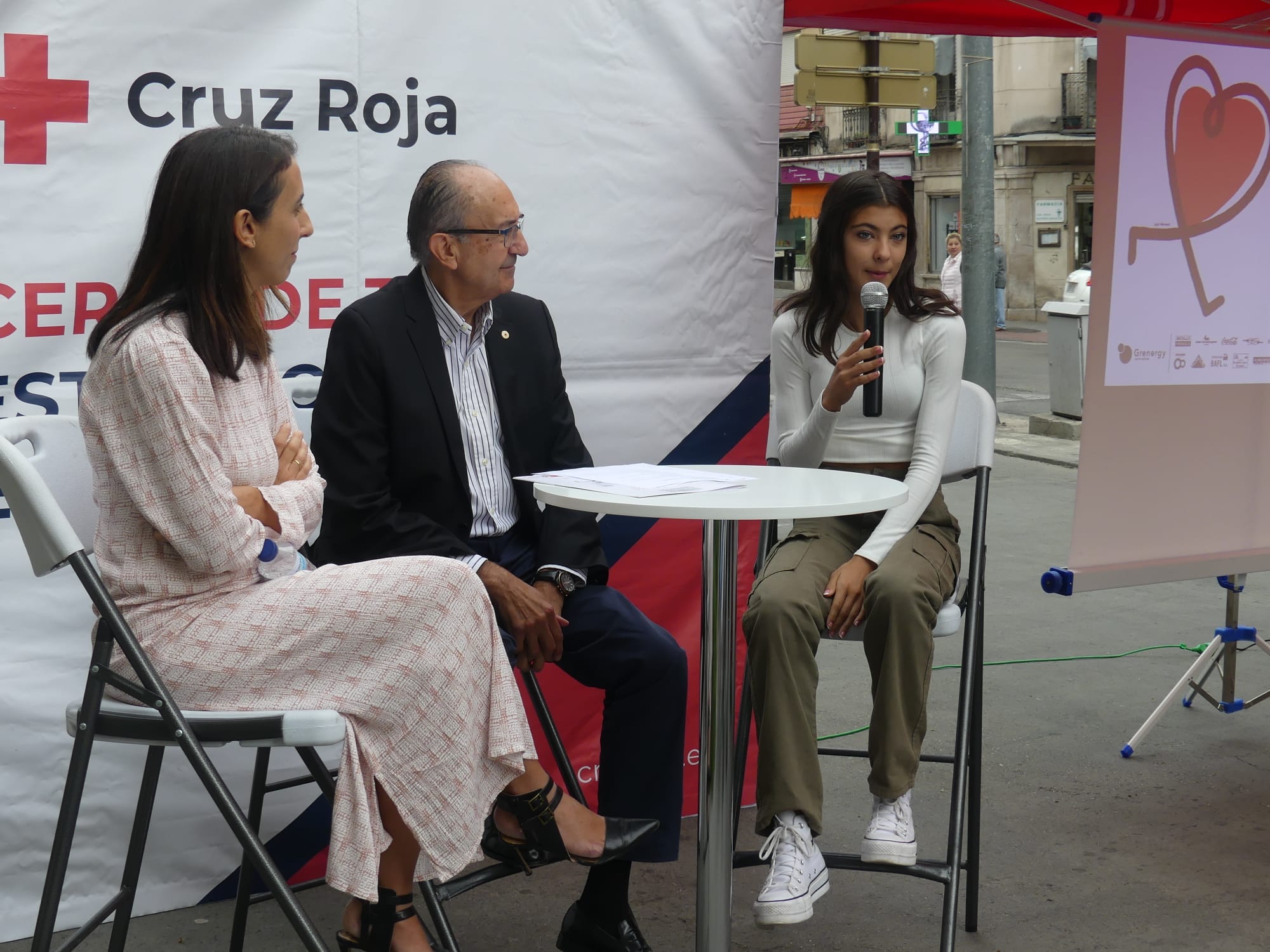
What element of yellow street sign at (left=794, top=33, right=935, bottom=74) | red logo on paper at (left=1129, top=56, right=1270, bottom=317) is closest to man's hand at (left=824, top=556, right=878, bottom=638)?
red logo on paper at (left=1129, top=56, right=1270, bottom=317)

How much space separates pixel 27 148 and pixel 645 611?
1.74m

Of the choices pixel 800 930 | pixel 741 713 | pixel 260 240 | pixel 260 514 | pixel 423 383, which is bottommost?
pixel 800 930

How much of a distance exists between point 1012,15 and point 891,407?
180cm

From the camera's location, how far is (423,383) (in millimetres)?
2746

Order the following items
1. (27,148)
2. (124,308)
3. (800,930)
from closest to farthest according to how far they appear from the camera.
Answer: (124,308) → (27,148) → (800,930)

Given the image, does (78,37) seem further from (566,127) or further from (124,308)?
(566,127)

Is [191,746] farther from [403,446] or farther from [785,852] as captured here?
[785,852]

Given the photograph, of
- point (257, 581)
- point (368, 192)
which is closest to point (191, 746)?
point (257, 581)

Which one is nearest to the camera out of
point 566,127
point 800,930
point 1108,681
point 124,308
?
point 124,308

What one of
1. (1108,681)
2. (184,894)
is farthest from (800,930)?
(1108,681)

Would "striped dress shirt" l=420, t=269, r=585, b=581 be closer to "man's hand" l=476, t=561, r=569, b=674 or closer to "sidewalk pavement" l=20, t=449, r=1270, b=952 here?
"man's hand" l=476, t=561, r=569, b=674

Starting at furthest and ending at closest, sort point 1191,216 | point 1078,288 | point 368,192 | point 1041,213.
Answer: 1. point 1041,213
2. point 1078,288
3. point 1191,216
4. point 368,192

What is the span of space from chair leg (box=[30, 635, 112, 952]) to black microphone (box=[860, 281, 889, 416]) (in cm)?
145

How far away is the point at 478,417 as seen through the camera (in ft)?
9.22
